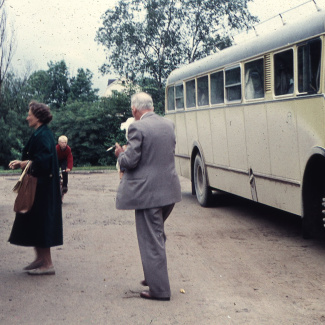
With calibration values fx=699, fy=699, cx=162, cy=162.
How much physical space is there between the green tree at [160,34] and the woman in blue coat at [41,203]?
4175 centimetres

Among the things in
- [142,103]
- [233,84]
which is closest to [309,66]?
[142,103]

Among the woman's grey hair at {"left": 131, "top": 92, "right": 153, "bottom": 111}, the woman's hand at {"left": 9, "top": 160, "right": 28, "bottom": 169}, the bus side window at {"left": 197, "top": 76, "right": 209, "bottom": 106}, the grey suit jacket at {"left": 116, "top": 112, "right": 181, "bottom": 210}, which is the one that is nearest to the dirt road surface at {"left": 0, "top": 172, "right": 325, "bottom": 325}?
the grey suit jacket at {"left": 116, "top": 112, "right": 181, "bottom": 210}

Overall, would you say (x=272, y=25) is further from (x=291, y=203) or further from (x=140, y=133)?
(x=140, y=133)

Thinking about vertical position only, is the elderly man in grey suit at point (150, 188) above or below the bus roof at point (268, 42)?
below

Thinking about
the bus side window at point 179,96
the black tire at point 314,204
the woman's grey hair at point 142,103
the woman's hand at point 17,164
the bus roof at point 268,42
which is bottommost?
the black tire at point 314,204

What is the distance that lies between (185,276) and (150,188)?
1.49 meters

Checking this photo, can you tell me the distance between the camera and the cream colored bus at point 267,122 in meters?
8.25

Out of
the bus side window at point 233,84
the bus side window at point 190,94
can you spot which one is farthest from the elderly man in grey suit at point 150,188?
the bus side window at point 190,94

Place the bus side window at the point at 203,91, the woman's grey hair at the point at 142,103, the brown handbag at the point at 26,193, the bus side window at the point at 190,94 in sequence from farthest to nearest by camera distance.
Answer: the bus side window at the point at 190,94, the bus side window at the point at 203,91, the brown handbag at the point at 26,193, the woman's grey hair at the point at 142,103

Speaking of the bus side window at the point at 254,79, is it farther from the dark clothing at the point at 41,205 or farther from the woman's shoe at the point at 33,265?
the woman's shoe at the point at 33,265

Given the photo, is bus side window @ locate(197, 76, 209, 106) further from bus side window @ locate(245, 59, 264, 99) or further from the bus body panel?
the bus body panel

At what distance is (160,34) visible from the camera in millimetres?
49219

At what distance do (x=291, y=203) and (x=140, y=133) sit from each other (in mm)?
3603

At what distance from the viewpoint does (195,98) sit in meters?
14.3
